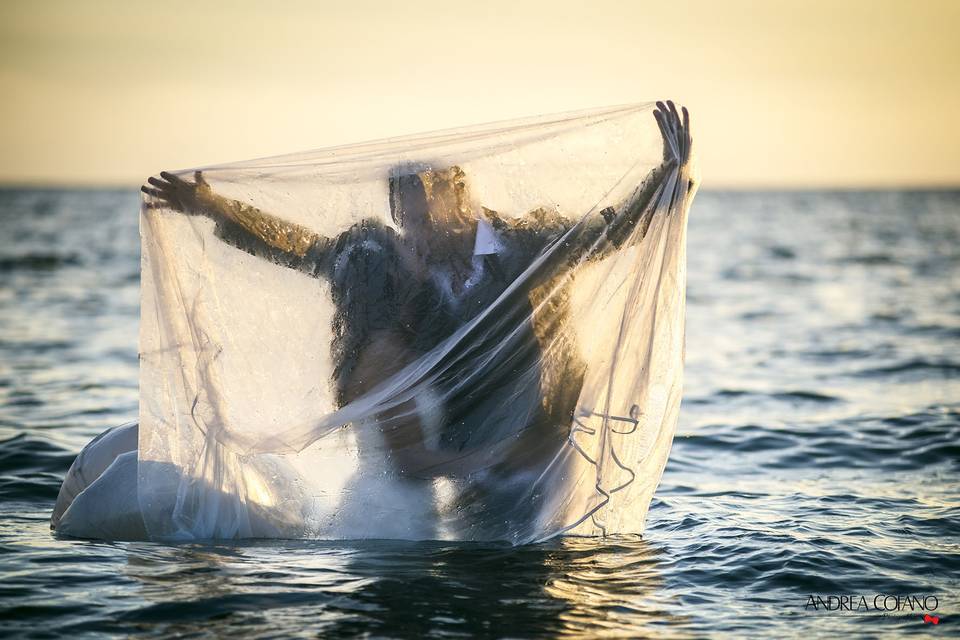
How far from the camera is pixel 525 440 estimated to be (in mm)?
5094

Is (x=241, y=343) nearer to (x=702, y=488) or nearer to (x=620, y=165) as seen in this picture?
(x=620, y=165)

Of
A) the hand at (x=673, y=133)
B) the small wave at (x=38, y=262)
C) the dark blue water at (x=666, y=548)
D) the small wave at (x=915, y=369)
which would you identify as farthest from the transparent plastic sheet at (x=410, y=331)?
the small wave at (x=38, y=262)

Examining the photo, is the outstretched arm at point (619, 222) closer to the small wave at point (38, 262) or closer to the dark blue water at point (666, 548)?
the dark blue water at point (666, 548)

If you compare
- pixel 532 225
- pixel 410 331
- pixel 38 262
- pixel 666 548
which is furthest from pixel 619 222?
pixel 38 262

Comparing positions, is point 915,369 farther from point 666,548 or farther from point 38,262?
point 38,262

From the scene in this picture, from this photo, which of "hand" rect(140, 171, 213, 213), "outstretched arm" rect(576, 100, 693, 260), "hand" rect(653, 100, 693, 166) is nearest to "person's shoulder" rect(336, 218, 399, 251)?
"hand" rect(140, 171, 213, 213)

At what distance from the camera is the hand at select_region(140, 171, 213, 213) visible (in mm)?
5129

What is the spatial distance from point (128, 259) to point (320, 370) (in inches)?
1019

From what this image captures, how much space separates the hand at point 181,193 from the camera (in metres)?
5.13

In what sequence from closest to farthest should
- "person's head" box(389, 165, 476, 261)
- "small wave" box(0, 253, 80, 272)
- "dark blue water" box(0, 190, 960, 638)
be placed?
"dark blue water" box(0, 190, 960, 638) < "person's head" box(389, 165, 476, 261) < "small wave" box(0, 253, 80, 272)

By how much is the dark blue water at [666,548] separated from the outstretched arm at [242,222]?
150cm

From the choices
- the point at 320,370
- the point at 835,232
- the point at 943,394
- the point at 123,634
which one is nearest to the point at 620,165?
the point at 320,370

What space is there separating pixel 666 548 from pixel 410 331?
71.4 inches

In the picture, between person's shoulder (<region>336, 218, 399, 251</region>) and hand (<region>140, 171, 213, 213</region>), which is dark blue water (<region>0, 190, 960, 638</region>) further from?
hand (<region>140, 171, 213, 213</region>)
